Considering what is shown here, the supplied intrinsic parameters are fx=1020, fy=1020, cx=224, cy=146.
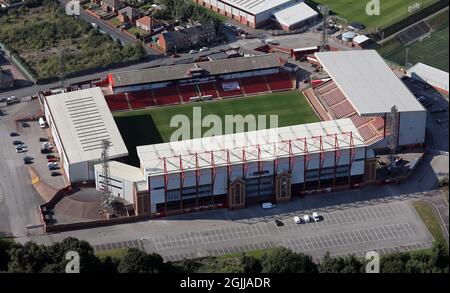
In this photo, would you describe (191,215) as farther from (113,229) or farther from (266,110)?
(266,110)

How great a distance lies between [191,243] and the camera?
13388 centimetres

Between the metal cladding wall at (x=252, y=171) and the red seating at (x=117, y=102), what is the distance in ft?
98.0

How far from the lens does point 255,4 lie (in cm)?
19225

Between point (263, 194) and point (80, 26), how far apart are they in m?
65.5

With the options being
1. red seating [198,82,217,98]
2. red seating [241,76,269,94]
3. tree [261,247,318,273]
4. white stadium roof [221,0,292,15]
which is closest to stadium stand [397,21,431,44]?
white stadium roof [221,0,292,15]

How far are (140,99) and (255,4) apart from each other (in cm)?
3831

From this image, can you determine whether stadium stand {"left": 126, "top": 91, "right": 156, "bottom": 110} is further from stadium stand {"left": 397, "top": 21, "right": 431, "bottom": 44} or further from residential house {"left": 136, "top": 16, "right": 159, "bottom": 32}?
stadium stand {"left": 397, "top": 21, "right": 431, "bottom": 44}

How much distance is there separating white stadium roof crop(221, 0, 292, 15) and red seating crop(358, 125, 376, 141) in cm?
4620

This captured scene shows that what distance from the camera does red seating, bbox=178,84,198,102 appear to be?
547 ft

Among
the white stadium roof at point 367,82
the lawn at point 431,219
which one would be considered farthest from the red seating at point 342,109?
the lawn at point 431,219

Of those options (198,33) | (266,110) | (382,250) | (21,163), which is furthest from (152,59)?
(382,250)

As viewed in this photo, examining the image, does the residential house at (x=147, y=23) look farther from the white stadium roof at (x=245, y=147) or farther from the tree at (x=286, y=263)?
the tree at (x=286, y=263)

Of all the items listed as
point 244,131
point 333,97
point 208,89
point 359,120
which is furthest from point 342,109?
point 208,89

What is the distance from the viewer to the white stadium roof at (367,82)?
150 m
